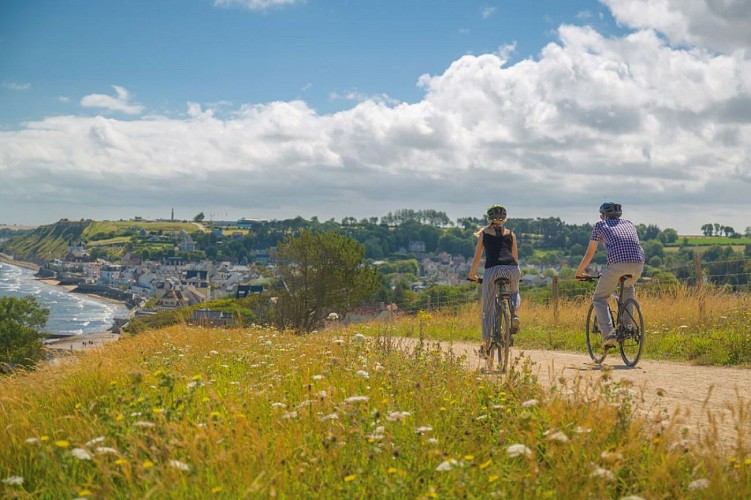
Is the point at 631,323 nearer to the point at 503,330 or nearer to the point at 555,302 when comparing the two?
the point at 503,330

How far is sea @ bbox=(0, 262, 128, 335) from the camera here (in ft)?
364

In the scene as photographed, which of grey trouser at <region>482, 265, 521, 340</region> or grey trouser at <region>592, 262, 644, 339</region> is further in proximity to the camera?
grey trouser at <region>592, 262, 644, 339</region>

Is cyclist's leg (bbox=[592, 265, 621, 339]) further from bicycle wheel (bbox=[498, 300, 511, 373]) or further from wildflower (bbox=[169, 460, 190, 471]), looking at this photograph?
wildflower (bbox=[169, 460, 190, 471])

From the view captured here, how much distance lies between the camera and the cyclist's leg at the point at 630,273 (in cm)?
940

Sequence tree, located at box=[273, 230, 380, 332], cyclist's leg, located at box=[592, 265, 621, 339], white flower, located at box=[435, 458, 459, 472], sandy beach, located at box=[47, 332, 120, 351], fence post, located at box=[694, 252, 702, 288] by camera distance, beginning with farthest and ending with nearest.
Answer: tree, located at box=[273, 230, 380, 332], fence post, located at box=[694, 252, 702, 288], sandy beach, located at box=[47, 332, 120, 351], cyclist's leg, located at box=[592, 265, 621, 339], white flower, located at box=[435, 458, 459, 472]

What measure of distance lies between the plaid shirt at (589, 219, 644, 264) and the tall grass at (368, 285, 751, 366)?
1.86 m

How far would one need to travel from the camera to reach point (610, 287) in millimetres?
9703

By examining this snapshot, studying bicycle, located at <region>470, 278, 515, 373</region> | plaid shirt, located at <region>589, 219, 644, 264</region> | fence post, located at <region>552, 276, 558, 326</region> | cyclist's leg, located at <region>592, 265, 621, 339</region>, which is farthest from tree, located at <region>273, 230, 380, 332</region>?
plaid shirt, located at <region>589, 219, 644, 264</region>

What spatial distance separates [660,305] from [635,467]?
35.0ft

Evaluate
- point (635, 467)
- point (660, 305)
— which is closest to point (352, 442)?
point (635, 467)

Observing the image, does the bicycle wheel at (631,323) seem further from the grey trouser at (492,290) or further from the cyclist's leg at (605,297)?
the grey trouser at (492,290)

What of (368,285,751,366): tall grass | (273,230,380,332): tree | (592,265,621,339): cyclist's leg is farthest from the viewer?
(273,230,380,332): tree

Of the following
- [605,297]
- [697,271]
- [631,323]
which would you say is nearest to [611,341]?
Answer: [631,323]

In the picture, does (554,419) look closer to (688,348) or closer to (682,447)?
(682,447)
